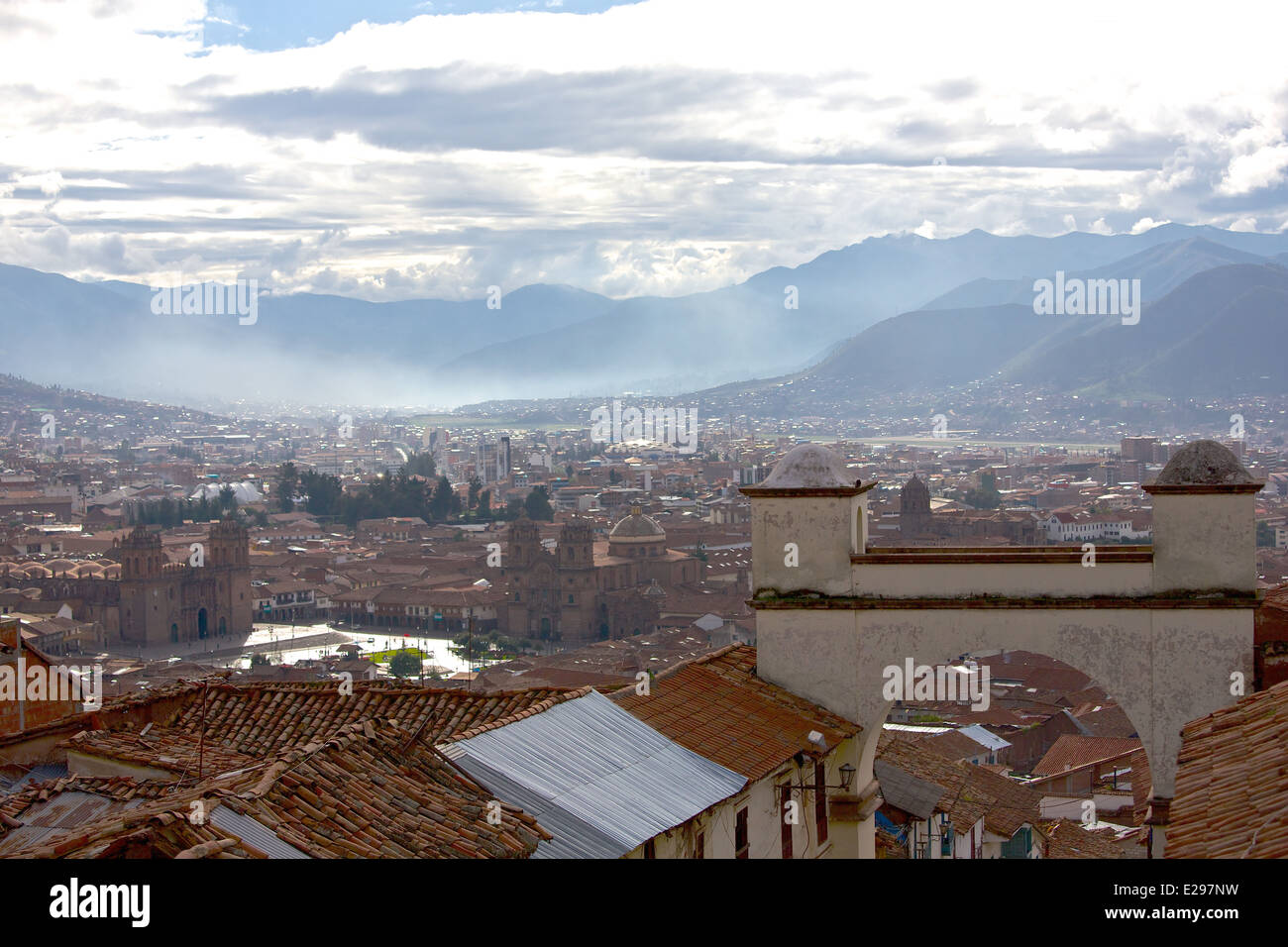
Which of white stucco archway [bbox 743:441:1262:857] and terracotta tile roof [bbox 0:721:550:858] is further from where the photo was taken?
white stucco archway [bbox 743:441:1262:857]

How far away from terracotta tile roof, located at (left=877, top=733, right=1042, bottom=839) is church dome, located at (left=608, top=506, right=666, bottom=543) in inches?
2050

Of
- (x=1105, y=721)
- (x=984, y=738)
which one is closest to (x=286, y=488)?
(x=1105, y=721)

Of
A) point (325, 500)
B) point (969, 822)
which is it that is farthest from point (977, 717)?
point (325, 500)

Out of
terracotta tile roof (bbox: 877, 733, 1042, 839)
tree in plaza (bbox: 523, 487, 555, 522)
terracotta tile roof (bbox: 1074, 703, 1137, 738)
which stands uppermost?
terracotta tile roof (bbox: 877, 733, 1042, 839)

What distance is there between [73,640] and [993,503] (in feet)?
153

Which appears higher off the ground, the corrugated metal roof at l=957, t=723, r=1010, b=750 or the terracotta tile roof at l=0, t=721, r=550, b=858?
the terracotta tile roof at l=0, t=721, r=550, b=858

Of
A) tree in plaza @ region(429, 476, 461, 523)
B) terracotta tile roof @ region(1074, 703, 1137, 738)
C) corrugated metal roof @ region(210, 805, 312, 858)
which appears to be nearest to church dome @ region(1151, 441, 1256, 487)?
corrugated metal roof @ region(210, 805, 312, 858)

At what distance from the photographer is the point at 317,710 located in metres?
7.79

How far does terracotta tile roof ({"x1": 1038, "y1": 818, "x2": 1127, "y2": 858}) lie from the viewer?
41.9 ft

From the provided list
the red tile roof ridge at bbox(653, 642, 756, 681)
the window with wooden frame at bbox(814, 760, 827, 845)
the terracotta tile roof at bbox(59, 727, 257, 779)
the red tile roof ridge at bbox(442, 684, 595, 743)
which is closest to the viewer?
the red tile roof ridge at bbox(442, 684, 595, 743)

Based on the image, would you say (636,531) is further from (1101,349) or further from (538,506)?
(1101,349)

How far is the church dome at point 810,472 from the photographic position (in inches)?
314

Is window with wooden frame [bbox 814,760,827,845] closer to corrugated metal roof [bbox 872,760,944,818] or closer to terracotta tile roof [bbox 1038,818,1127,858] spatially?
corrugated metal roof [bbox 872,760,944,818]
